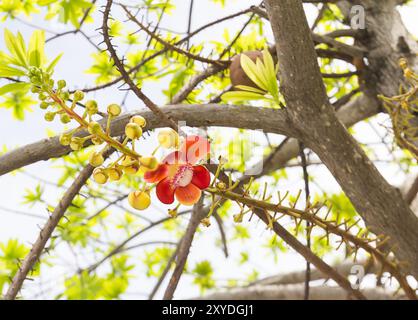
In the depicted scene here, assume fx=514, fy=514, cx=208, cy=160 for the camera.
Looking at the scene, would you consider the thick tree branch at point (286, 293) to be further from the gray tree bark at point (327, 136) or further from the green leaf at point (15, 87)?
the green leaf at point (15, 87)

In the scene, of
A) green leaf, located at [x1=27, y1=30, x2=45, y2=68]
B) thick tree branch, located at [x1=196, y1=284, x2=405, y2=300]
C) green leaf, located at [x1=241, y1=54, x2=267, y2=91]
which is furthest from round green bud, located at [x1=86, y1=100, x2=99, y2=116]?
thick tree branch, located at [x1=196, y1=284, x2=405, y2=300]

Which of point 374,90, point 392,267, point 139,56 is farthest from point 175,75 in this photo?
point 392,267

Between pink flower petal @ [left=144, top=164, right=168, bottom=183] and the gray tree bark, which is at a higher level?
the gray tree bark

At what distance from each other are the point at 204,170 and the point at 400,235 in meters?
→ 0.38

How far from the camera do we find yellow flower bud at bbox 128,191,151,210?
1.06 feet

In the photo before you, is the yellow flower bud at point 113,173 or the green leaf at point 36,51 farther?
the green leaf at point 36,51

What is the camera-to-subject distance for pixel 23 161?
23.7 inches

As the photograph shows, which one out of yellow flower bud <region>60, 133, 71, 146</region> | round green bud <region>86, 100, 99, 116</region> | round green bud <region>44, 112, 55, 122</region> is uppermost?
round green bud <region>44, 112, 55, 122</region>

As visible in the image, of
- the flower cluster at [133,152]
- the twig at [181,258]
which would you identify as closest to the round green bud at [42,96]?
the flower cluster at [133,152]

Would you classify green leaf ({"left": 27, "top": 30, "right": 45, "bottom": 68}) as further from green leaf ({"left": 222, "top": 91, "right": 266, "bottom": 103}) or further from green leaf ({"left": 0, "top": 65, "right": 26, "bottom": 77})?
green leaf ({"left": 222, "top": 91, "right": 266, "bottom": 103})

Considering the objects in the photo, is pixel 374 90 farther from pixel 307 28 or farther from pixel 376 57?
pixel 307 28

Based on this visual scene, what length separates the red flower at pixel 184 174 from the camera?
0.35m

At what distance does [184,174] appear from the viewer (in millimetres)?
355

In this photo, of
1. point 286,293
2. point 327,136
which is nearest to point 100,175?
point 327,136
